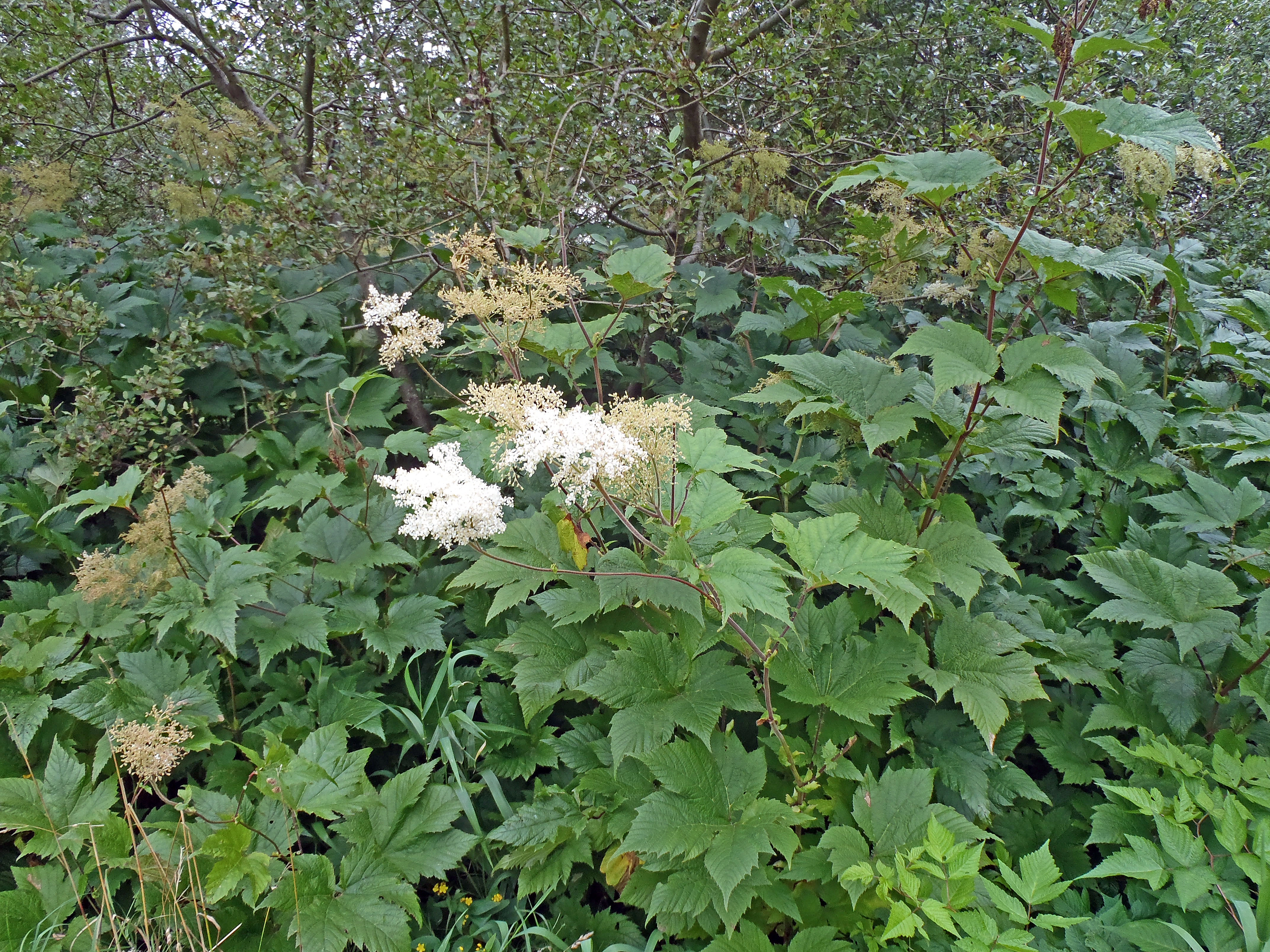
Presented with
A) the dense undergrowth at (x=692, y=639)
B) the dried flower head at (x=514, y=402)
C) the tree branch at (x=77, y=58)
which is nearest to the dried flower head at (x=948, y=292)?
the dense undergrowth at (x=692, y=639)

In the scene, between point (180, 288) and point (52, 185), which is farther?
point (52, 185)

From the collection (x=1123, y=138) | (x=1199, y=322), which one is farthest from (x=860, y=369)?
(x=1199, y=322)

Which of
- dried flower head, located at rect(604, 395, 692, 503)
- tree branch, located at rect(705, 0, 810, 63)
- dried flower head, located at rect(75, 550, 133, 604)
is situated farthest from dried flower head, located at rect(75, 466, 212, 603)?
tree branch, located at rect(705, 0, 810, 63)

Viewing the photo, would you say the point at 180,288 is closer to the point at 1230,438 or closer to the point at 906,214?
the point at 906,214

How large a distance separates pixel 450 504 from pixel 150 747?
42.8 inches

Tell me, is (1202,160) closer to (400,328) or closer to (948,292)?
(948,292)

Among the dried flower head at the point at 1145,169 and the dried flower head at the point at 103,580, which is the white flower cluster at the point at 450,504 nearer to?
the dried flower head at the point at 103,580

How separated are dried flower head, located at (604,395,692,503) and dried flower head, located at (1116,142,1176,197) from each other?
259cm

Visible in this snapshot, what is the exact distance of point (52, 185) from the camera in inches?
177

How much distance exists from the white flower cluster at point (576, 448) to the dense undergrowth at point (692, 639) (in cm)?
2

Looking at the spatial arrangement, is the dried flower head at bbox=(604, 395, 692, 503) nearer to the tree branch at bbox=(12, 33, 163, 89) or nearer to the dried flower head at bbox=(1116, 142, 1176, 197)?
the dried flower head at bbox=(1116, 142, 1176, 197)

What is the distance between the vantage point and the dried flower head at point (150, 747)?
1870 mm

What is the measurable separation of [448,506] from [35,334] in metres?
3.25

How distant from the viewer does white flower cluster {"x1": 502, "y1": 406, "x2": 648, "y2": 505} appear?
5.47 feet
